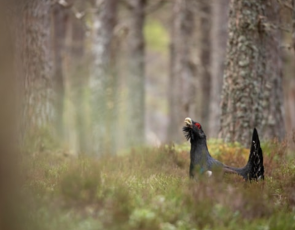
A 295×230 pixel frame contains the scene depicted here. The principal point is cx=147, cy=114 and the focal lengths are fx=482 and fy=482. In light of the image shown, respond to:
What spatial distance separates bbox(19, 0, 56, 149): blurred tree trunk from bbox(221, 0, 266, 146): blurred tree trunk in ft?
12.7

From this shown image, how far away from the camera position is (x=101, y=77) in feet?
55.1

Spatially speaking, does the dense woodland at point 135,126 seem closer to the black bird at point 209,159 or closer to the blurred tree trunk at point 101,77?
the blurred tree trunk at point 101,77

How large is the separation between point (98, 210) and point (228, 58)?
6178 mm

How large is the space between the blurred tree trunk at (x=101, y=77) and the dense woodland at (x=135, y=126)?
38mm

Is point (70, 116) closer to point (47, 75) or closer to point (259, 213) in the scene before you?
point (47, 75)

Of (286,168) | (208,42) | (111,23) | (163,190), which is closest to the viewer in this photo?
(163,190)

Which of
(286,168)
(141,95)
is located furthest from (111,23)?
(286,168)

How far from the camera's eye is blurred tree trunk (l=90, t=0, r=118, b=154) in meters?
16.7

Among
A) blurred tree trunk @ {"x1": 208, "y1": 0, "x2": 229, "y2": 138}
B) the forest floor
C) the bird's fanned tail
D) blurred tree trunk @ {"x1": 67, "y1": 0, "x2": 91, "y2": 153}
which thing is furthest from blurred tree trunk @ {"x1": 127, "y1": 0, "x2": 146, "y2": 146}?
the forest floor

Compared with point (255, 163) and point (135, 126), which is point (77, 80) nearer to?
point (135, 126)

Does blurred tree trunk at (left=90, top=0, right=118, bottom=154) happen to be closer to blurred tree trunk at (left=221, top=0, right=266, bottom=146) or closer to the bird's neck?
blurred tree trunk at (left=221, top=0, right=266, bottom=146)

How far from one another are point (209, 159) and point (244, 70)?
144 inches

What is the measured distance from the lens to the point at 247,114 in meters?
10.2

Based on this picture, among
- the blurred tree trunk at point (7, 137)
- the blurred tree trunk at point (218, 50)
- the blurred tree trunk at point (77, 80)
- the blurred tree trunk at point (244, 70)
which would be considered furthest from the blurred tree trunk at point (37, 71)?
the blurred tree trunk at point (77, 80)
